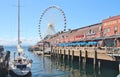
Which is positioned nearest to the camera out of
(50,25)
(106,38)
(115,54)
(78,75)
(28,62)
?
(115,54)

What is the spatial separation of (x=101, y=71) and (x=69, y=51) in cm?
2761

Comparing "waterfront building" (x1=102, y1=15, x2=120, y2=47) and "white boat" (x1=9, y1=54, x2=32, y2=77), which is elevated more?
"waterfront building" (x1=102, y1=15, x2=120, y2=47)

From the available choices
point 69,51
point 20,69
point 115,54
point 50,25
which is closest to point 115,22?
point 69,51

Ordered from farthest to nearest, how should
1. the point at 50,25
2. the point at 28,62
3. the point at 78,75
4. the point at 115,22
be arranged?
1. the point at 50,25
2. the point at 115,22
3. the point at 78,75
4. the point at 28,62

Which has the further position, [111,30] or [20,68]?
[111,30]

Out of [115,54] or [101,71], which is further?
[101,71]

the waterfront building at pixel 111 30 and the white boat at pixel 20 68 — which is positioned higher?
the waterfront building at pixel 111 30

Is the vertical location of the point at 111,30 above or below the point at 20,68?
above

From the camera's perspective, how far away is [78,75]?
185 feet

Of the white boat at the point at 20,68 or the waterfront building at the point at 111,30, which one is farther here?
the waterfront building at the point at 111,30

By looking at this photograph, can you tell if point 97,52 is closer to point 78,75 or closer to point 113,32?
point 78,75

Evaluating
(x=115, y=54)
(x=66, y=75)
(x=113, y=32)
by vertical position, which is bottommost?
(x=66, y=75)

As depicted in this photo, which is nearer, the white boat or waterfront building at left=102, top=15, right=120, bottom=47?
the white boat

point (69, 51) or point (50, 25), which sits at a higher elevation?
point (50, 25)
